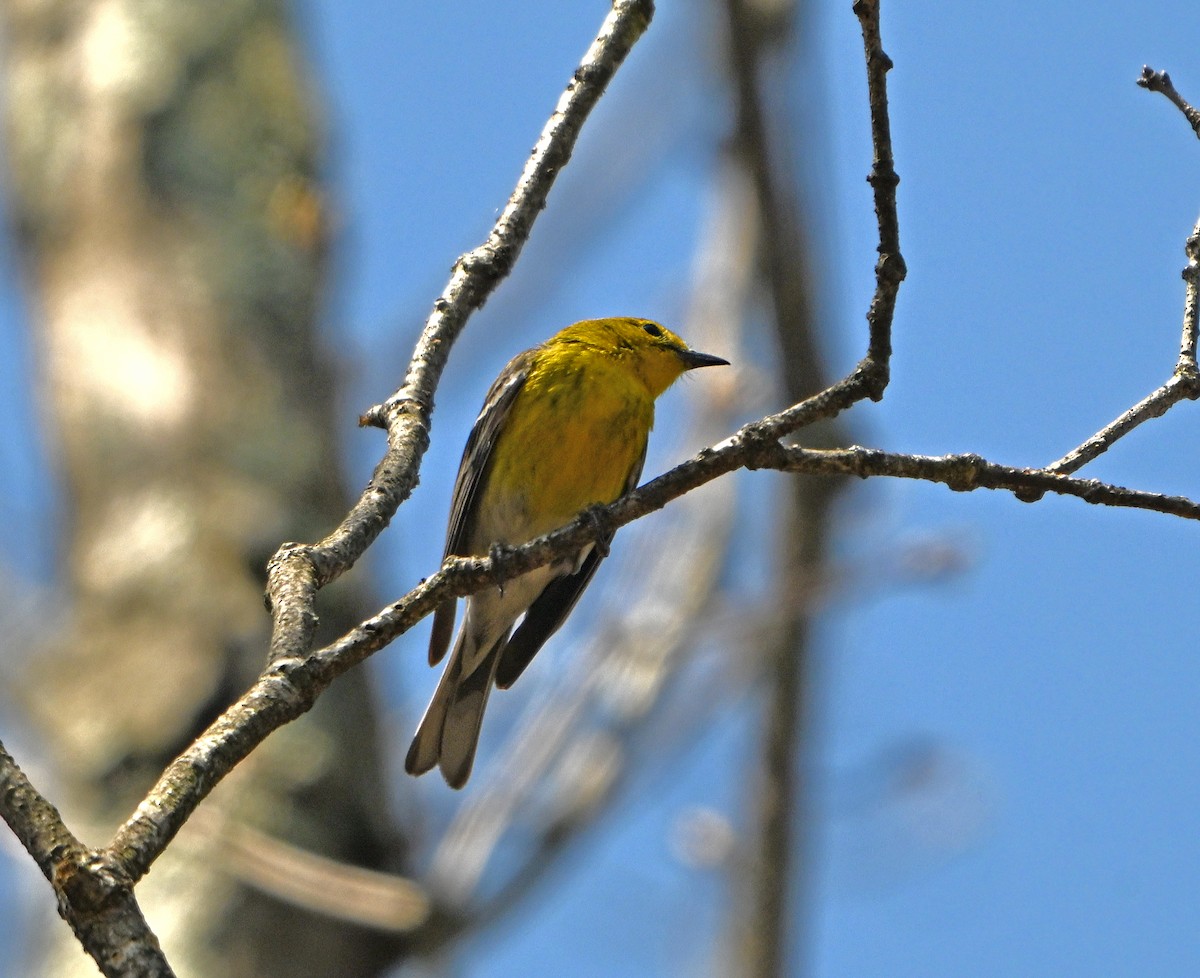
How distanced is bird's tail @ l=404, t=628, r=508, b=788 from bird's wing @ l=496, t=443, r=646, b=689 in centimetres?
12

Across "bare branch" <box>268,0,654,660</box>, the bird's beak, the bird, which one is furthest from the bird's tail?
"bare branch" <box>268,0,654,660</box>

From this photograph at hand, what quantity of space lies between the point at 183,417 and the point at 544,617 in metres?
1.45

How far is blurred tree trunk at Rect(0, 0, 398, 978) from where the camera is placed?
4.61 meters

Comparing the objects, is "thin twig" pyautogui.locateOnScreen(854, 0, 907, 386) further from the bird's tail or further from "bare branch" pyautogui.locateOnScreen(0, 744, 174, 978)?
the bird's tail

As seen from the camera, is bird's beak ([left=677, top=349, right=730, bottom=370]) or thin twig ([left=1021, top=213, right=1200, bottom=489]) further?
bird's beak ([left=677, top=349, right=730, bottom=370])

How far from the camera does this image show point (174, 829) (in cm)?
174

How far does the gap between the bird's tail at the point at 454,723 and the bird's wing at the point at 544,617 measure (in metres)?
0.12

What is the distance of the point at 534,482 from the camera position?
17.0 feet

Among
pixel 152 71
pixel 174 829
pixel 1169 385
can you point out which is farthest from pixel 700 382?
pixel 174 829

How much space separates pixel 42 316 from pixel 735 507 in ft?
10.5

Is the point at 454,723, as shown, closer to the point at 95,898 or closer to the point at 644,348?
the point at 644,348

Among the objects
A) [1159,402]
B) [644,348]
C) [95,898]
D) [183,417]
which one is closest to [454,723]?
[183,417]

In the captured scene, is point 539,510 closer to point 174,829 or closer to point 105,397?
point 105,397

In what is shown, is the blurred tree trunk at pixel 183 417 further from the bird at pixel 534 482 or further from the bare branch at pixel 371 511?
the bare branch at pixel 371 511
